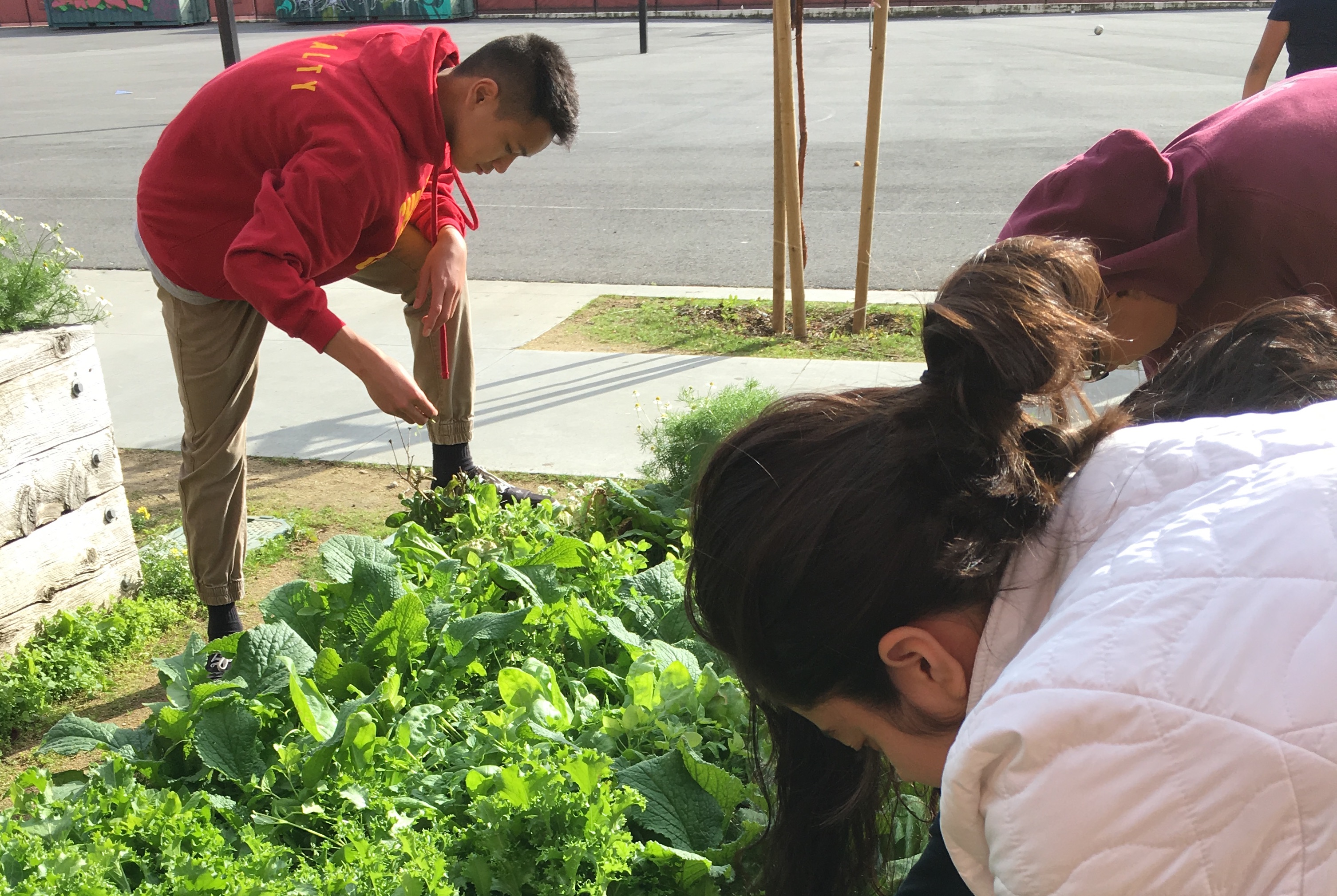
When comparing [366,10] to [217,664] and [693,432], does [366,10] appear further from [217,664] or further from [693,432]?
[217,664]

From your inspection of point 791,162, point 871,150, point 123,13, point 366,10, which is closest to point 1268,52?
point 871,150

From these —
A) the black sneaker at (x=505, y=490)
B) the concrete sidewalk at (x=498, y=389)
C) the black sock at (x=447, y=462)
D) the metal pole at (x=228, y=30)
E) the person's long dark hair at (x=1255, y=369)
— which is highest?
the metal pole at (x=228, y=30)

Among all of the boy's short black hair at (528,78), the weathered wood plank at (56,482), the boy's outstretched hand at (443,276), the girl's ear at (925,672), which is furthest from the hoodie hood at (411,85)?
→ the girl's ear at (925,672)

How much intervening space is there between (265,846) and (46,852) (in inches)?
12.9

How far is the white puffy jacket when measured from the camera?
0.85 m

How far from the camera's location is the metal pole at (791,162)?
4.67 meters

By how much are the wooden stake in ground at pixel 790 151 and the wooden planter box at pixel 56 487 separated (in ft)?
9.39

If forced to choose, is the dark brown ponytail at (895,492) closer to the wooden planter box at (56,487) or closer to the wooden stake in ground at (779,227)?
the wooden planter box at (56,487)

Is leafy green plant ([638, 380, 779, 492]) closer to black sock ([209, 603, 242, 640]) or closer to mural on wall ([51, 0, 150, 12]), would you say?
black sock ([209, 603, 242, 640])

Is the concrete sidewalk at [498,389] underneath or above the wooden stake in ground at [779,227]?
underneath

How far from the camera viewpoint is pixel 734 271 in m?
A: 6.68

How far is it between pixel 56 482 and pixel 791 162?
10.2ft

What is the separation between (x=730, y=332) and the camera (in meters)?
5.43

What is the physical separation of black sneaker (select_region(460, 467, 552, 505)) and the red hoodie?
93 cm
